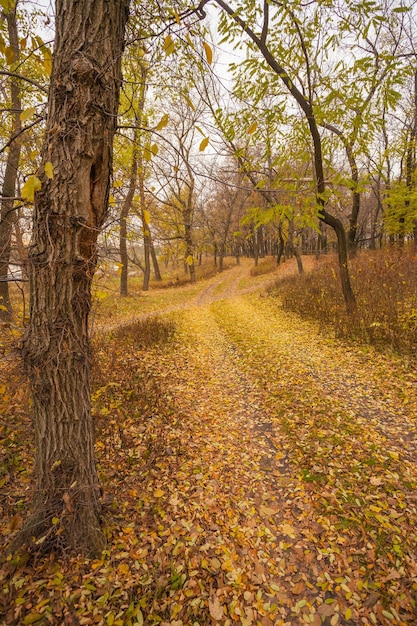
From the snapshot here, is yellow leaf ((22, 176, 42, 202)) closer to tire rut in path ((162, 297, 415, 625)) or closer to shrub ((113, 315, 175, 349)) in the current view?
tire rut in path ((162, 297, 415, 625))

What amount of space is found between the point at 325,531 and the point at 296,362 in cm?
385

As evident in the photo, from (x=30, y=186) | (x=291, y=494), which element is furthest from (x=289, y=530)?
(x=30, y=186)

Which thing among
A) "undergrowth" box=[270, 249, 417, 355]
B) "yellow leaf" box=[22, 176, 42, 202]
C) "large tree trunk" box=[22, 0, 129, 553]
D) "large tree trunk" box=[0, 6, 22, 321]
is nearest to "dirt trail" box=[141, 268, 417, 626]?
"undergrowth" box=[270, 249, 417, 355]

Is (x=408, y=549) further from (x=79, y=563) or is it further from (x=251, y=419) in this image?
(x=79, y=563)

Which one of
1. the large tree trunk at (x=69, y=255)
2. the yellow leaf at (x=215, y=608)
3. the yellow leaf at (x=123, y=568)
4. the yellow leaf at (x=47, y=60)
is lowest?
the yellow leaf at (x=215, y=608)

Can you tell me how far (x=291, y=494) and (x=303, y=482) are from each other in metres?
0.24

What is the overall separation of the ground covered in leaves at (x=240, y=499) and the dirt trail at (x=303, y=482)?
0.02 metres

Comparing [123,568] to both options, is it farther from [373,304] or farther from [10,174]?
[10,174]

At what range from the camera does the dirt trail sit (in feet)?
7.95

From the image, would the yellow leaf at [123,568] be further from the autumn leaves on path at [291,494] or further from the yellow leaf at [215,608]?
the yellow leaf at [215,608]

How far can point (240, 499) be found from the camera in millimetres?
3342

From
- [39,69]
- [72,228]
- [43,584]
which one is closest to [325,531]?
[43,584]

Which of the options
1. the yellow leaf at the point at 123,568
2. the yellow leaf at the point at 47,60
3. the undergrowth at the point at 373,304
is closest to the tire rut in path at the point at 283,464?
the yellow leaf at the point at 123,568

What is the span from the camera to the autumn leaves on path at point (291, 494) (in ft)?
7.87
